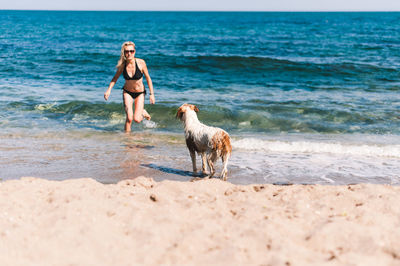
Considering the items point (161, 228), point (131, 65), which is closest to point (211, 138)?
point (161, 228)

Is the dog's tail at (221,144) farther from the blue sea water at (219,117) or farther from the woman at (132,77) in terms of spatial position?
the woman at (132,77)

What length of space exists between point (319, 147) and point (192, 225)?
545 centimetres

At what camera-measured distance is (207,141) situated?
20.3 feet

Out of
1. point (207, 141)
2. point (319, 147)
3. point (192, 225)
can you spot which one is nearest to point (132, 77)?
point (207, 141)

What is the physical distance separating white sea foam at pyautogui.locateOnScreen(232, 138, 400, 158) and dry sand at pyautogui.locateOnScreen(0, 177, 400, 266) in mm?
3168

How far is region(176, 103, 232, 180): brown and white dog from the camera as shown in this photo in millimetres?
6035

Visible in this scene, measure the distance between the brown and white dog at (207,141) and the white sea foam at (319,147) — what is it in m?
2.39

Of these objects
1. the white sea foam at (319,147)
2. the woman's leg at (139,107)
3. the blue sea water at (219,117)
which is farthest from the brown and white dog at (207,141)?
the woman's leg at (139,107)

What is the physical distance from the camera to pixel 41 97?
Answer: 14.2 metres

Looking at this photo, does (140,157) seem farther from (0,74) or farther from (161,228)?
(0,74)

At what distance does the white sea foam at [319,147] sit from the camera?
8454mm

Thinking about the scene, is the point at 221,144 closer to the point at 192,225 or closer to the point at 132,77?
the point at 192,225

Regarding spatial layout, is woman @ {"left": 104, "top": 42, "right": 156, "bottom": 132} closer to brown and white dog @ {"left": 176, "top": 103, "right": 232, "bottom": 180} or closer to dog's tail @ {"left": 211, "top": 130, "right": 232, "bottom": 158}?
brown and white dog @ {"left": 176, "top": 103, "right": 232, "bottom": 180}

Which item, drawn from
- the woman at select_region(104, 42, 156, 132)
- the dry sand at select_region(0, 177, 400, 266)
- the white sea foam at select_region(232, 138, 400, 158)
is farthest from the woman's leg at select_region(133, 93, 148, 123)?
the dry sand at select_region(0, 177, 400, 266)
